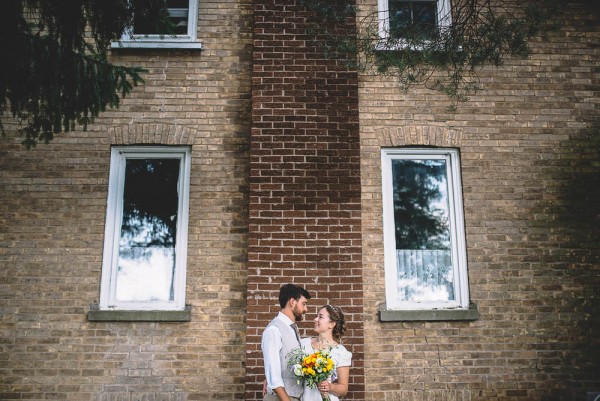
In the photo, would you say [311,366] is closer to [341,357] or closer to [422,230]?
[341,357]

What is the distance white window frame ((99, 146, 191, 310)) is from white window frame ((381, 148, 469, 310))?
8.16 ft

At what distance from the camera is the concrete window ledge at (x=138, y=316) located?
654 cm

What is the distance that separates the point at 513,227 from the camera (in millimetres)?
6980

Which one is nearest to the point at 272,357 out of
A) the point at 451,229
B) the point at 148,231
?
the point at 148,231

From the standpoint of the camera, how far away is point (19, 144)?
23.4 feet

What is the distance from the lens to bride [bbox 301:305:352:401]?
5008 mm

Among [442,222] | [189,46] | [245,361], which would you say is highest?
[189,46]

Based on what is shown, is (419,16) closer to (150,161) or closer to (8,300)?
(150,161)

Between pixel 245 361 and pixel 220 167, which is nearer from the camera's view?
pixel 245 361

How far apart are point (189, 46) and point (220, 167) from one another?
1.70 m

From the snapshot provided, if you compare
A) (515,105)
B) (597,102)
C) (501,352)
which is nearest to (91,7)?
(515,105)

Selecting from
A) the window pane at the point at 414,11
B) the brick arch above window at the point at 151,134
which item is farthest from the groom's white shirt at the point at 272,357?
the window pane at the point at 414,11

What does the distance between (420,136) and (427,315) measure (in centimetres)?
224

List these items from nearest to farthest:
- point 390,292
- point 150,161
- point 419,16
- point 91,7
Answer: point 91,7, point 390,292, point 150,161, point 419,16
